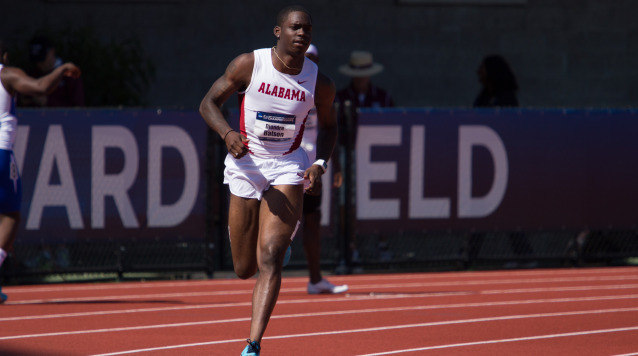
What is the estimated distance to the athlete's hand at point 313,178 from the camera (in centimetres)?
669

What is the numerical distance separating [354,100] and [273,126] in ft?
23.7

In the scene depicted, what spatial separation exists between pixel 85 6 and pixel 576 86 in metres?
7.17

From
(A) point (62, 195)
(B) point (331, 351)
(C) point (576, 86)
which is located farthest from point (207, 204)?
(C) point (576, 86)

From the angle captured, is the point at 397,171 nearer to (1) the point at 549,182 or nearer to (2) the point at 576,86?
(1) the point at 549,182

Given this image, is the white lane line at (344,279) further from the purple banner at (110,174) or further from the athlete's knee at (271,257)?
the athlete's knee at (271,257)

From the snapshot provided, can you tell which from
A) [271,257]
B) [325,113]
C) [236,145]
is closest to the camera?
[236,145]

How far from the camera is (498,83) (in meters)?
13.8

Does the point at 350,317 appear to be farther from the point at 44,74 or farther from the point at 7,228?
the point at 44,74

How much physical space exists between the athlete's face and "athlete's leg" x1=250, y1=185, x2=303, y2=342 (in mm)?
814

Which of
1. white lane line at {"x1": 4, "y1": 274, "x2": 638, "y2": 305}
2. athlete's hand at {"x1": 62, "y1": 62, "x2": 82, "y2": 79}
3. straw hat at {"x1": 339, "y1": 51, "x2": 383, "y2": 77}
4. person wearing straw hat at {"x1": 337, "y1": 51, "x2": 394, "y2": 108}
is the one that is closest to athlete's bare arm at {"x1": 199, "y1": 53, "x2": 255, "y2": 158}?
athlete's hand at {"x1": 62, "y1": 62, "x2": 82, "y2": 79}

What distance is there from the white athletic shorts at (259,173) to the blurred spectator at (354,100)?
13.4 feet

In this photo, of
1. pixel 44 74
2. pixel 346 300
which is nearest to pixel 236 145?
pixel 346 300

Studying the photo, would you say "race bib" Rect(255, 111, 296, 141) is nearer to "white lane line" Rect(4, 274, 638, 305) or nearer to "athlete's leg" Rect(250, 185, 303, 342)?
"athlete's leg" Rect(250, 185, 303, 342)

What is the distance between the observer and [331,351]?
757cm
